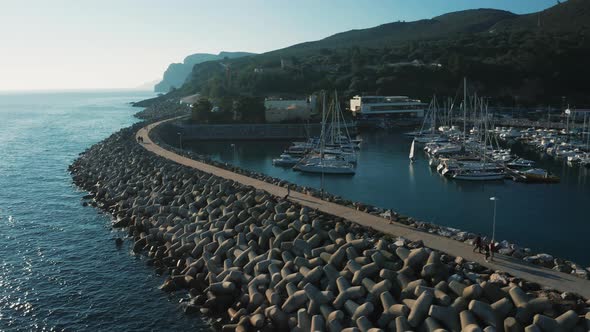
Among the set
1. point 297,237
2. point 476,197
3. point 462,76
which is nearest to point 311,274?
point 297,237

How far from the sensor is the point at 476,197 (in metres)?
42.3

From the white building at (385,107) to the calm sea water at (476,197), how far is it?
1559 inches

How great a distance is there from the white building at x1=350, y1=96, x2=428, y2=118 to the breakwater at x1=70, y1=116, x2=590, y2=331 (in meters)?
75.5

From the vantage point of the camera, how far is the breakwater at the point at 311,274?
16000mm

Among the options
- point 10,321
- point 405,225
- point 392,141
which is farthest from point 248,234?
point 392,141

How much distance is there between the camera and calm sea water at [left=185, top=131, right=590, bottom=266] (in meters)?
31.9

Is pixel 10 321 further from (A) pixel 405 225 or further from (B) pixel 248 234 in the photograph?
(A) pixel 405 225

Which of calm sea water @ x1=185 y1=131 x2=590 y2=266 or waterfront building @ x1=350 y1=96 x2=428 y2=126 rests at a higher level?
waterfront building @ x1=350 y1=96 x2=428 y2=126

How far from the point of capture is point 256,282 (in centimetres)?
2084

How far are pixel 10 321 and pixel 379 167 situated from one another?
42860mm

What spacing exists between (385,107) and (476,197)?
66.9m

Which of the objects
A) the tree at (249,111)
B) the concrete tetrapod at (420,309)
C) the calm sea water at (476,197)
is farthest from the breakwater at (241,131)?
the concrete tetrapod at (420,309)

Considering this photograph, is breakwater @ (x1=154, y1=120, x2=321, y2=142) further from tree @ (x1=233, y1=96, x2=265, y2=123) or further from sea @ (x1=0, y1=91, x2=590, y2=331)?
sea @ (x1=0, y1=91, x2=590, y2=331)

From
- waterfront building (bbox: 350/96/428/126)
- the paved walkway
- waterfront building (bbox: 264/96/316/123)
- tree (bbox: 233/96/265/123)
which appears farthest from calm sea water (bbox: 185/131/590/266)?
waterfront building (bbox: 350/96/428/126)
